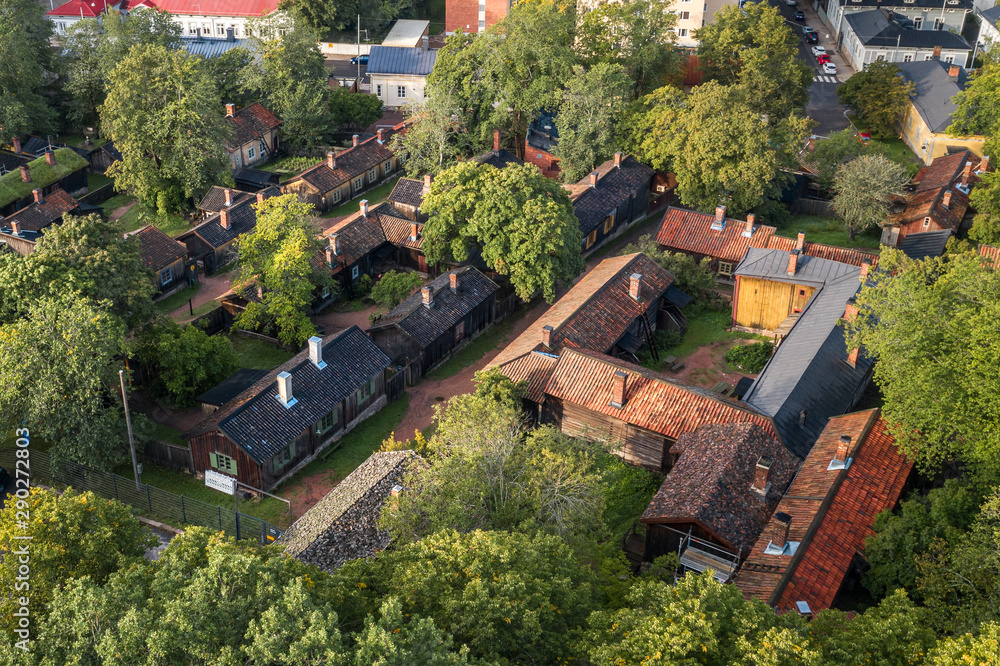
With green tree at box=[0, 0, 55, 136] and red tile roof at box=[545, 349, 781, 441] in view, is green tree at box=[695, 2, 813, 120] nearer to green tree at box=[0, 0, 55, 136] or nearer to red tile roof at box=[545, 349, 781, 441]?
red tile roof at box=[545, 349, 781, 441]

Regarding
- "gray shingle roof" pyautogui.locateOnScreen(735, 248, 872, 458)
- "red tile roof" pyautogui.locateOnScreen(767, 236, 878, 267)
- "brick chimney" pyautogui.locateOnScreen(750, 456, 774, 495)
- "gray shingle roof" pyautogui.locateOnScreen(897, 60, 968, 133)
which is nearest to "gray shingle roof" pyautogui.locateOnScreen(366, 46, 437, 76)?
"red tile roof" pyautogui.locateOnScreen(767, 236, 878, 267)

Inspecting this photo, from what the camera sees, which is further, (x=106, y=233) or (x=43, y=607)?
(x=106, y=233)

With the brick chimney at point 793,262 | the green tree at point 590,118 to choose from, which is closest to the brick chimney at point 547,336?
the brick chimney at point 793,262

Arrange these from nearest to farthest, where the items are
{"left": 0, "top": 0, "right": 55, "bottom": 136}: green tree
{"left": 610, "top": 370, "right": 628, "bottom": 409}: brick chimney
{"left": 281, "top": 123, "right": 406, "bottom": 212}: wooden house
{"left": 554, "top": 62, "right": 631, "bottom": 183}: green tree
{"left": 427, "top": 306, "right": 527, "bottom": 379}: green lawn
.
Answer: {"left": 610, "top": 370, "right": 628, "bottom": 409}: brick chimney → {"left": 427, "top": 306, "right": 527, "bottom": 379}: green lawn → {"left": 554, "top": 62, "right": 631, "bottom": 183}: green tree → {"left": 281, "top": 123, "right": 406, "bottom": 212}: wooden house → {"left": 0, "top": 0, "right": 55, "bottom": 136}: green tree

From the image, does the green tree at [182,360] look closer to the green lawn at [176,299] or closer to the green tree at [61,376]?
the green tree at [61,376]

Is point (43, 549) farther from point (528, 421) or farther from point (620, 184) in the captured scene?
point (620, 184)

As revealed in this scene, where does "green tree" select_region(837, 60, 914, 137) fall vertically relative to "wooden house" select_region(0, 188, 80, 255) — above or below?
above

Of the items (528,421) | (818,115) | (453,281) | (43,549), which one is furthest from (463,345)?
(818,115)
